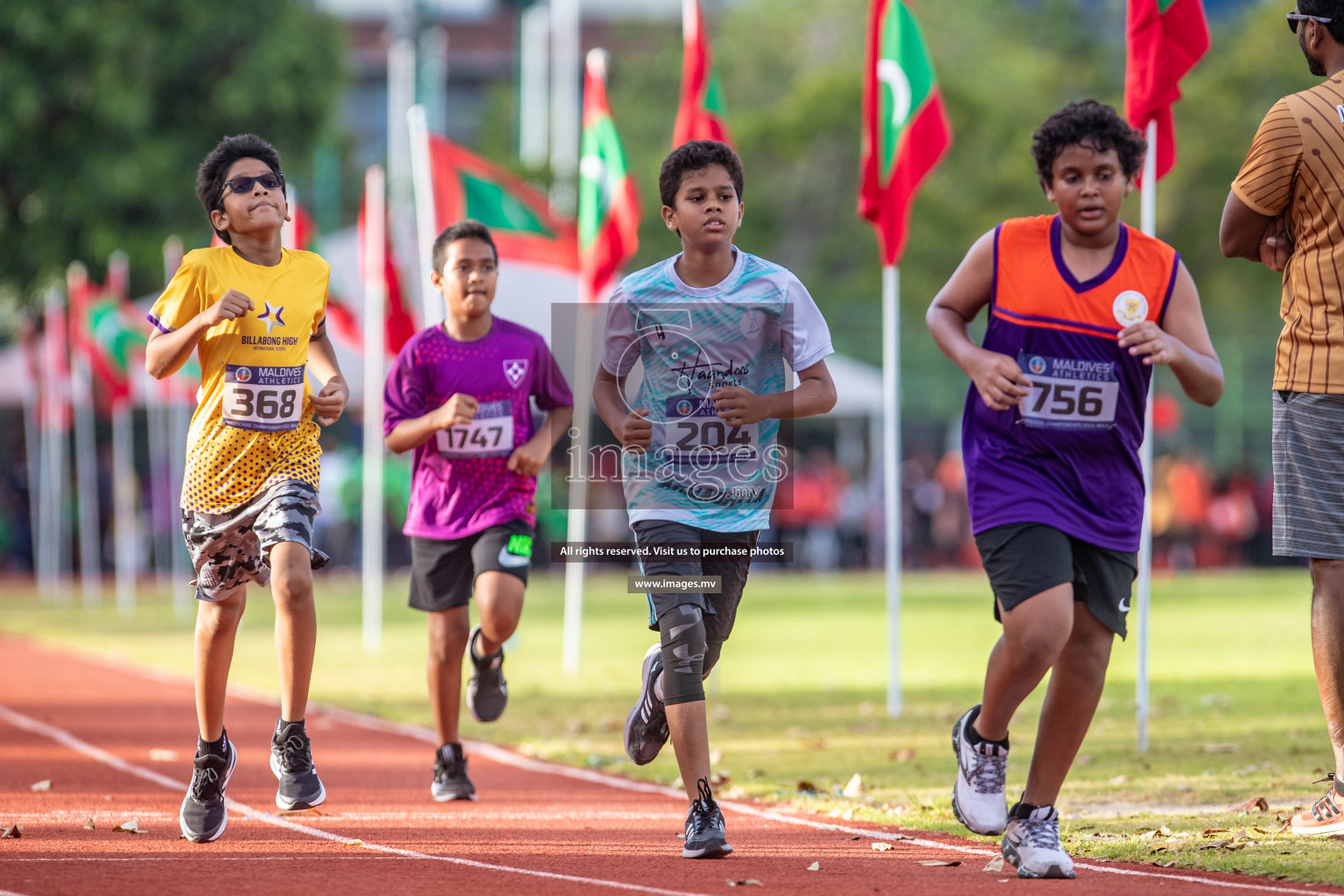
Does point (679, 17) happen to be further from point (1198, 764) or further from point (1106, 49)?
point (1198, 764)

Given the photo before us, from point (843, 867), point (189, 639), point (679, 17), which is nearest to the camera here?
point (843, 867)

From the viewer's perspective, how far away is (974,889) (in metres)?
5.06

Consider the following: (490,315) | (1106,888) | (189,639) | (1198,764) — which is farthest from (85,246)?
(1106,888)

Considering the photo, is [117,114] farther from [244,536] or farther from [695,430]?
[695,430]

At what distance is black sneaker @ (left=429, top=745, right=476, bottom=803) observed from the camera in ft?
23.7

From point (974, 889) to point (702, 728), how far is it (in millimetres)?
1097

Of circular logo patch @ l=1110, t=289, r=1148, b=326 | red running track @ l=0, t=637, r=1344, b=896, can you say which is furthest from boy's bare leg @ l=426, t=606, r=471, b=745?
circular logo patch @ l=1110, t=289, r=1148, b=326

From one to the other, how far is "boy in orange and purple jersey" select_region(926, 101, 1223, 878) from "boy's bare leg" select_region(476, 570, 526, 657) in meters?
2.63

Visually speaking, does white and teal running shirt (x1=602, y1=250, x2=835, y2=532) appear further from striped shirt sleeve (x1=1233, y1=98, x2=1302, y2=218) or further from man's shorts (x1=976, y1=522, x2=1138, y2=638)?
striped shirt sleeve (x1=1233, y1=98, x2=1302, y2=218)

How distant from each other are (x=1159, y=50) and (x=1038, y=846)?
16.6 ft

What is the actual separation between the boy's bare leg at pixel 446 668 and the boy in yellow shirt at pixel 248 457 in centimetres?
116

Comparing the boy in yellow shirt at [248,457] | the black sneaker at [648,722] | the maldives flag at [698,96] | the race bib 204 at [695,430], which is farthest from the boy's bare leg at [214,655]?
the maldives flag at [698,96]

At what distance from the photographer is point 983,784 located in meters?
5.77

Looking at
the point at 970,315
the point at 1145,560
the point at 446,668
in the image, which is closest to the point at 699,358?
the point at 970,315
